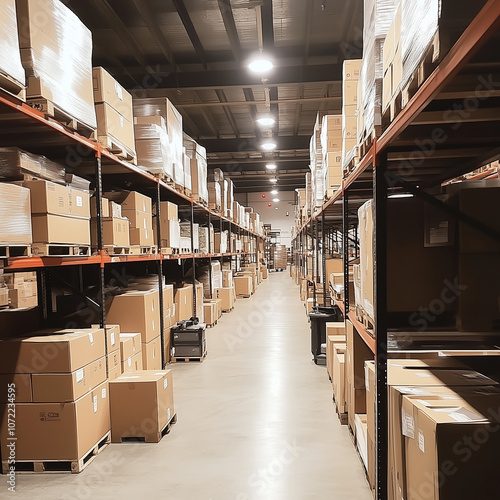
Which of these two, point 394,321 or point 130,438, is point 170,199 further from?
point 394,321

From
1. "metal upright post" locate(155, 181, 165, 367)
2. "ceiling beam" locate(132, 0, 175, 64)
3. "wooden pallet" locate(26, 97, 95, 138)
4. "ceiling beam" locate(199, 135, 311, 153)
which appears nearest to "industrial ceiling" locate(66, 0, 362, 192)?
"ceiling beam" locate(132, 0, 175, 64)

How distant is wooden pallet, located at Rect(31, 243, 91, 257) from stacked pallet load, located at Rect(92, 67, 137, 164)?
3.63 ft

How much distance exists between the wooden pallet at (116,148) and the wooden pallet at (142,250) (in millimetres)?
1000

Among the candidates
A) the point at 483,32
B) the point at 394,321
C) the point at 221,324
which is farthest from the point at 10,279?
the point at 483,32

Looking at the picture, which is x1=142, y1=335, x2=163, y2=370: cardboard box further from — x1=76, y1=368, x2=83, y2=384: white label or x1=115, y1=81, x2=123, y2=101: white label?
x1=115, y1=81, x2=123, y2=101: white label

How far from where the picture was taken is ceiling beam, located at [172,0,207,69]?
6379mm

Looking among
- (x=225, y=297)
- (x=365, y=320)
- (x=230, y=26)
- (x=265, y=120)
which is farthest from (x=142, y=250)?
(x=265, y=120)

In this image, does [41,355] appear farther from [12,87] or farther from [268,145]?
[268,145]

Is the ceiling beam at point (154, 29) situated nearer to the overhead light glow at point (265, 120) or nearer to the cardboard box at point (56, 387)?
the overhead light glow at point (265, 120)

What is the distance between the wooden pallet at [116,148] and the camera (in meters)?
4.28

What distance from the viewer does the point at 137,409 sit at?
12.8 ft

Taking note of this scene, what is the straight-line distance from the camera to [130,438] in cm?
395

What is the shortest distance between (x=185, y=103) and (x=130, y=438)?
8734 millimetres

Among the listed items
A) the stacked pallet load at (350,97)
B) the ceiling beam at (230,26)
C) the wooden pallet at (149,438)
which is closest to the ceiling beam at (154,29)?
the ceiling beam at (230,26)
